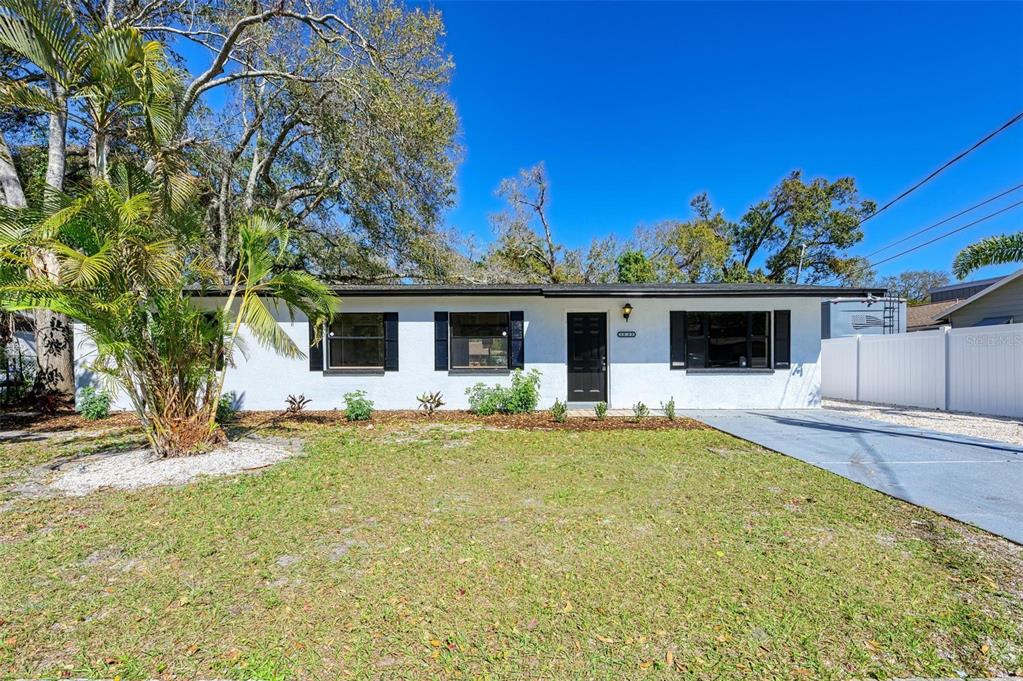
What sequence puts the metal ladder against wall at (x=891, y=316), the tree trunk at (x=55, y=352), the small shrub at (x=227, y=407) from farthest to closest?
the metal ladder against wall at (x=891, y=316), the tree trunk at (x=55, y=352), the small shrub at (x=227, y=407)

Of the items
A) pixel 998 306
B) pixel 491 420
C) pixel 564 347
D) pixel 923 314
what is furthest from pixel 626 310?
pixel 923 314

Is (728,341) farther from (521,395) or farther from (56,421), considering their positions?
(56,421)

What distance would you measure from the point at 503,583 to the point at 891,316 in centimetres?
1980

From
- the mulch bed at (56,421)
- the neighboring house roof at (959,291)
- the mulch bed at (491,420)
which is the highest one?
the neighboring house roof at (959,291)

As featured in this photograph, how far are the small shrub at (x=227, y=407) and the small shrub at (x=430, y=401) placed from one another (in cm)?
354

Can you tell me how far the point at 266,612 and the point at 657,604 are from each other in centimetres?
218

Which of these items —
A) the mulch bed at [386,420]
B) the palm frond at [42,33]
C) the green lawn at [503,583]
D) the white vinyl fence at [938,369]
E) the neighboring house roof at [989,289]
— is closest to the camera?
the green lawn at [503,583]

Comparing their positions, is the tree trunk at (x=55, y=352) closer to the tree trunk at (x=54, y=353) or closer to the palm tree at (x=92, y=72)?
the tree trunk at (x=54, y=353)

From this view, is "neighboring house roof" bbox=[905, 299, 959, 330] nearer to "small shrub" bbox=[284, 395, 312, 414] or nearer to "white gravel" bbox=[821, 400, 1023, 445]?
"white gravel" bbox=[821, 400, 1023, 445]

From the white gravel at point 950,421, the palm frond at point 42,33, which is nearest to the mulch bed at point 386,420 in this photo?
the white gravel at point 950,421

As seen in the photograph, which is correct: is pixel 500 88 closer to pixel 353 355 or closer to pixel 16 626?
pixel 353 355

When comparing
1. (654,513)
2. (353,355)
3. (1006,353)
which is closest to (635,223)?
(1006,353)

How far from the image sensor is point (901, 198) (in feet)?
45.6

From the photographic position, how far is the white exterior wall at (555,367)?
9281mm
